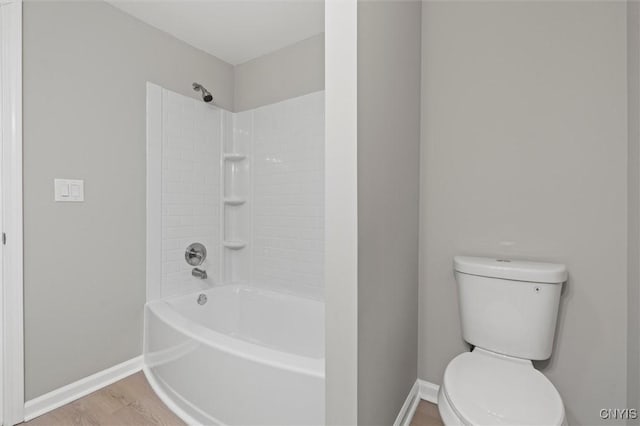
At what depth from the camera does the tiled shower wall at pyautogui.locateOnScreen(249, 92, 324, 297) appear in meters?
2.13

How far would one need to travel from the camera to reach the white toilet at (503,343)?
0.97 metres

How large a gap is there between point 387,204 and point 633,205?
3.23ft

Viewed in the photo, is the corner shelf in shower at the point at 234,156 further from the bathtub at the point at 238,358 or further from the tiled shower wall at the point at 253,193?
the bathtub at the point at 238,358

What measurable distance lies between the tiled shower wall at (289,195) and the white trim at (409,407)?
842 mm

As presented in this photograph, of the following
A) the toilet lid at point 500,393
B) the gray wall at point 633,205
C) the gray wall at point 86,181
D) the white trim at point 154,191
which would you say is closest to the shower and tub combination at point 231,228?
the white trim at point 154,191

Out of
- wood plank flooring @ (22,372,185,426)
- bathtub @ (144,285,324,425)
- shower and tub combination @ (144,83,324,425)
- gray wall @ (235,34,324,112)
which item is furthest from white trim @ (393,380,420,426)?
gray wall @ (235,34,324,112)

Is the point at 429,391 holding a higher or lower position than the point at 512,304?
lower

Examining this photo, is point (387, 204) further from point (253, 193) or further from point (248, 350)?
point (253, 193)

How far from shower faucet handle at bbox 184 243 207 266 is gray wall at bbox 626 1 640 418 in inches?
97.6

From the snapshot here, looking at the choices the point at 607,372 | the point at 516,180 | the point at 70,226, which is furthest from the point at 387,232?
the point at 70,226

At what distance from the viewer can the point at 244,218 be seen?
2506mm

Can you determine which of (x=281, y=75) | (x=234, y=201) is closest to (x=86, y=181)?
(x=234, y=201)

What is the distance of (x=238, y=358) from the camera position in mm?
1274

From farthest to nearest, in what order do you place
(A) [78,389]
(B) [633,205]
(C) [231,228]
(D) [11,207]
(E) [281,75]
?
(C) [231,228]
(E) [281,75]
(A) [78,389]
(D) [11,207]
(B) [633,205]
